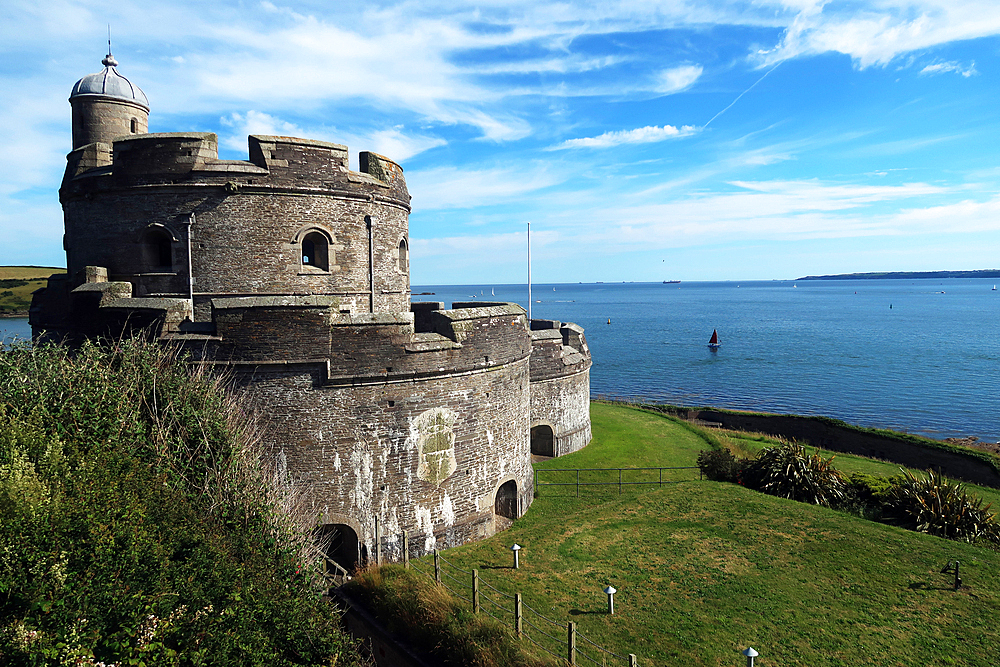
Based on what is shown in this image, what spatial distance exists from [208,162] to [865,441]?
3388 centimetres

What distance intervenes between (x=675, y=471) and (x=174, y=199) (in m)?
18.9

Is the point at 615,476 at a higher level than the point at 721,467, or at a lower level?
lower

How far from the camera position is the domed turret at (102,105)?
16219 mm

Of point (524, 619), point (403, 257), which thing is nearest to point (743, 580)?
point (524, 619)

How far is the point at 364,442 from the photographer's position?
1295cm

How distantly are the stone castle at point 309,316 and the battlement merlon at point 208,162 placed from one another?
37 millimetres

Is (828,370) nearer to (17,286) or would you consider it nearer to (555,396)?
(555,396)

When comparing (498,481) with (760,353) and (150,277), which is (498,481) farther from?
(760,353)

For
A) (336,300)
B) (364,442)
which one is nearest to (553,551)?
(364,442)

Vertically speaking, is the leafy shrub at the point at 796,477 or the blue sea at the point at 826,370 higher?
the leafy shrub at the point at 796,477

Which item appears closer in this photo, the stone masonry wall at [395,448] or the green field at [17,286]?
the stone masonry wall at [395,448]

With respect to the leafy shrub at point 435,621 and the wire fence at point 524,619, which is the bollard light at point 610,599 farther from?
the leafy shrub at point 435,621

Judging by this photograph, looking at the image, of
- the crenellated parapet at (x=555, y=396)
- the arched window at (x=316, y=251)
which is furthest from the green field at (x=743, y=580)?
the arched window at (x=316, y=251)

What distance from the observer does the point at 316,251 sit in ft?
50.9
